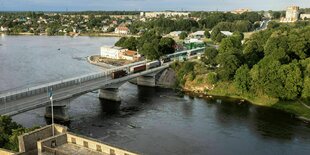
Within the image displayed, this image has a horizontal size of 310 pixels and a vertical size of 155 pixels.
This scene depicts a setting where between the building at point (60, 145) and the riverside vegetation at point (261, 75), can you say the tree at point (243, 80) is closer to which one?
the riverside vegetation at point (261, 75)

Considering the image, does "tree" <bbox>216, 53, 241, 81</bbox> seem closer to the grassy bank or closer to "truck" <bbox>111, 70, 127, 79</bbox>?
the grassy bank

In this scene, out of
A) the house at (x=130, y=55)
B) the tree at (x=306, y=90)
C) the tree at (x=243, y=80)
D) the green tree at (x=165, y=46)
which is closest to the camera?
the tree at (x=306, y=90)

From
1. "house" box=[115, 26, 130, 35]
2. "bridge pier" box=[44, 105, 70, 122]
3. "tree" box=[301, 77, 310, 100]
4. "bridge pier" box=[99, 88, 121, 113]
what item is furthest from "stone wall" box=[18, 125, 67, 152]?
"house" box=[115, 26, 130, 35]

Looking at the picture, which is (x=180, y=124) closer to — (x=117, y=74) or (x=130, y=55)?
(x=117, y=74)

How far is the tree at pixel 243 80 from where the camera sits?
5747cm

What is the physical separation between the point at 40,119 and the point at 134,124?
1135 cm

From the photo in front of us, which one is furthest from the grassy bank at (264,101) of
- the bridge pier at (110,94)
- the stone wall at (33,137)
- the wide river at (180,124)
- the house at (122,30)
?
the house at (122,30)

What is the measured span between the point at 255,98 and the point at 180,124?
16.9 m

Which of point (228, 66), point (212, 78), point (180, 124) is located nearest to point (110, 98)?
point (180, 124)

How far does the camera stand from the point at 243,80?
2269 inches

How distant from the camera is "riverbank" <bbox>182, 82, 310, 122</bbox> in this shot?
50000 millimetres

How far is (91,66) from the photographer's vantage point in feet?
277

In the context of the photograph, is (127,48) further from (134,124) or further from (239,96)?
(134,124)

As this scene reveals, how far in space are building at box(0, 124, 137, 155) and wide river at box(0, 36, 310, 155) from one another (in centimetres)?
1623
